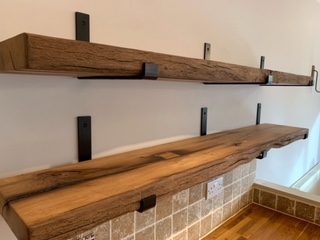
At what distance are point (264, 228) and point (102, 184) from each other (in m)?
0.97

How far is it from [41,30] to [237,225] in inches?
45.1

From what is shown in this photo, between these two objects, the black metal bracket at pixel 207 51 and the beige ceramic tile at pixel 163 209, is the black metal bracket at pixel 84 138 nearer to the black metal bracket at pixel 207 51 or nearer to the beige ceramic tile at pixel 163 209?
the beige ceramic tile at pixel 163 209

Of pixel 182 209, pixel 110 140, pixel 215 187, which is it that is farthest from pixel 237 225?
pixel 110 140

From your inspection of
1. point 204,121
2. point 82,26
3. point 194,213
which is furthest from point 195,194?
point 82,26

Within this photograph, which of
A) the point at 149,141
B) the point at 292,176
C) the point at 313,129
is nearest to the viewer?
the point at 149,141

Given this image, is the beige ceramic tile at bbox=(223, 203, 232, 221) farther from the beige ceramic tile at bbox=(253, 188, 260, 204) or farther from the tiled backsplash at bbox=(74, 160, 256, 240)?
the beige ceramic tile at bbox=(253, 188, 260, 204)

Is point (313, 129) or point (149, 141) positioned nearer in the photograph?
point (149, 141)

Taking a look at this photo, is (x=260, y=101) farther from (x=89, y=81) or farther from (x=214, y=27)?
(x=89, y=81)

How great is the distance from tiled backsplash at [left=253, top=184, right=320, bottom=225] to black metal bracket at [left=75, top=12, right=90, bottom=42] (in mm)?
1216

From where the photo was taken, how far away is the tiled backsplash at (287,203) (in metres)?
1.30

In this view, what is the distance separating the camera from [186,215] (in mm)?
1079

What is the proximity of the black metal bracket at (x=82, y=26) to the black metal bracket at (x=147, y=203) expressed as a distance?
0.43m

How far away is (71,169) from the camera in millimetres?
673

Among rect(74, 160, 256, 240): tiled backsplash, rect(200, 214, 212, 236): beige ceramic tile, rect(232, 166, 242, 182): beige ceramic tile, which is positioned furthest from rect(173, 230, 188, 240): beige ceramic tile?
rect(232, 166, 242, 182): beige ceramic tile
